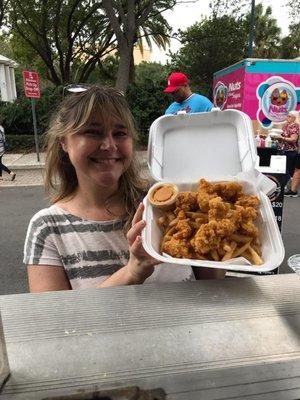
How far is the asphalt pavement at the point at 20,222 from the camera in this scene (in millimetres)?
4060

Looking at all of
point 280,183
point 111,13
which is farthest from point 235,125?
point 111,13

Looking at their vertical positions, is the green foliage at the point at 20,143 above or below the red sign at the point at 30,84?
below

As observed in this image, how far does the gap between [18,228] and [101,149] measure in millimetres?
4598

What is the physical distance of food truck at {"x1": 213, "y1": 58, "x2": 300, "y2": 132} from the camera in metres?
8.75

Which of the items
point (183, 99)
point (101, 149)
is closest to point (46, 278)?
point (101, 149)

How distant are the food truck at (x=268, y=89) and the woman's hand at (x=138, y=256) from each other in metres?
8.12

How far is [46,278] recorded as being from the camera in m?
1.47

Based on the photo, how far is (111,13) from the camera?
39.0 feet

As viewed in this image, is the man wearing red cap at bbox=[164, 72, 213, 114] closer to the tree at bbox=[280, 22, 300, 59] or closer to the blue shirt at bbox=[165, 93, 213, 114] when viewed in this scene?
the blue shirt at bbox=[165, 93, 213, 114]

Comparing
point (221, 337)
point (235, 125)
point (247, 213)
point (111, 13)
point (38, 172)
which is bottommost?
point (38, 172)

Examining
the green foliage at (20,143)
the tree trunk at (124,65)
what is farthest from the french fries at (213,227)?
the green foliage at (20,143)

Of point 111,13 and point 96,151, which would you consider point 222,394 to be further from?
point 111,13

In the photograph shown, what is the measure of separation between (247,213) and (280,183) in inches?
99.0

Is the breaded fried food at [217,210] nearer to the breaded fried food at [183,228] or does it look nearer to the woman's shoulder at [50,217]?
the breaded fried food at [183,228]
